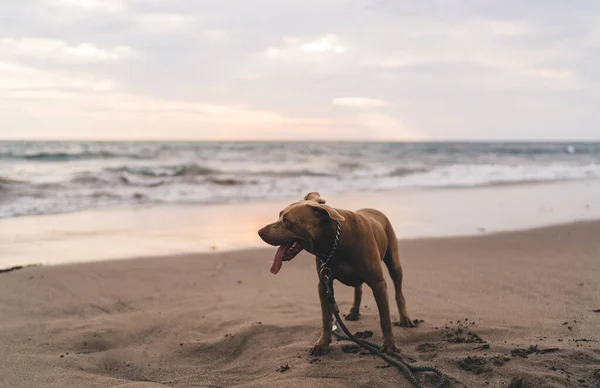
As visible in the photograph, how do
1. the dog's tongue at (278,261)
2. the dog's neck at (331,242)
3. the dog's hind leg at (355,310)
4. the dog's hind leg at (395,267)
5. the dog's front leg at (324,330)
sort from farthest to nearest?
the dog's hind leg at (355,310)
the dog's hind leg at (395,267)
the dog's front leg at (324,330)
the dog's neck at (331,242)
the dog's tongue at (278,261)

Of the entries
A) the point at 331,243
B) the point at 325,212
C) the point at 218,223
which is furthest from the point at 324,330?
the point at 218,223

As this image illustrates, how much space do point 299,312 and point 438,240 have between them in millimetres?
4526

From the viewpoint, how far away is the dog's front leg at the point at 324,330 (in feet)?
13.5

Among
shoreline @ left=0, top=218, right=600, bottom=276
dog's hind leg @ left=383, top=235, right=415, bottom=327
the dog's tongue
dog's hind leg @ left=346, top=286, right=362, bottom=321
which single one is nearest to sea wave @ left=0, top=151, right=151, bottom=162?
shoreline @ left=0, top=218, right=600, bottom=276

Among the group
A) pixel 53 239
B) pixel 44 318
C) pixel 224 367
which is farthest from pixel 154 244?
pixel 224 367

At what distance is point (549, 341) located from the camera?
4055mm

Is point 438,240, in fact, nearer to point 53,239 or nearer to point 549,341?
point 549,341

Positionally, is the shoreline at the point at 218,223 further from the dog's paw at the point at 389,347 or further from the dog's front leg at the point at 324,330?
the dog's paw at the point at 389,347

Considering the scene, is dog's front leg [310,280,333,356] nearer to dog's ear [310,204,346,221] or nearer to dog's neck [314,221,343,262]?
dog's neck [314,221,343,262]

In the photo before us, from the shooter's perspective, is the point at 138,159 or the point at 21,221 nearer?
the point at 21,221

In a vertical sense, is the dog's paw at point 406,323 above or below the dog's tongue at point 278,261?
below

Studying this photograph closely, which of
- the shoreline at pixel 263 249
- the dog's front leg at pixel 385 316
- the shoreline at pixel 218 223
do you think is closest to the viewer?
the dog's front leg at pixel 385 316

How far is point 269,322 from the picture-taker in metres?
5.07

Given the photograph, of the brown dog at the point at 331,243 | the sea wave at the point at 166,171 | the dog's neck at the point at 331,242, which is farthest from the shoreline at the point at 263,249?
the sea wave at the point at 166,171
